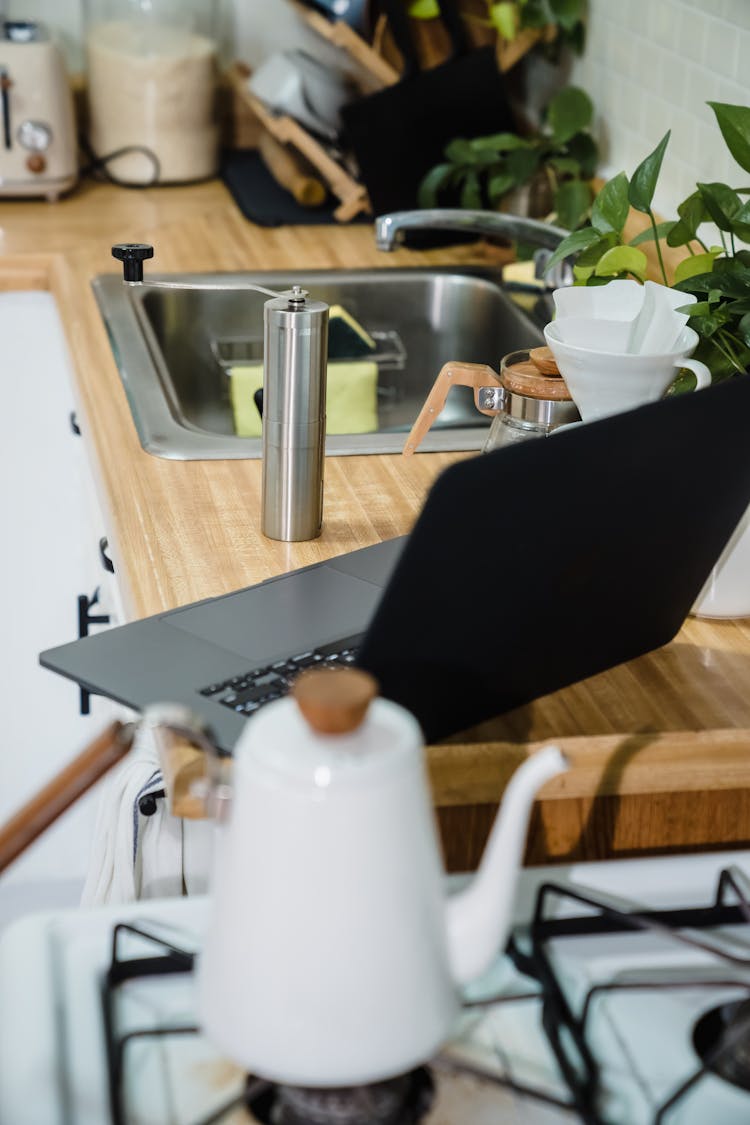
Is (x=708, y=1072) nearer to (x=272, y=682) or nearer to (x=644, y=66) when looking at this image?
(x=272, y=682)

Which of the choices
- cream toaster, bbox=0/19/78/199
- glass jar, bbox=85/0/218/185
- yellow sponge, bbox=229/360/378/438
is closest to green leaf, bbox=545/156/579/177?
yellow sponge, bbox=229/360/378/438

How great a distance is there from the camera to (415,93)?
83.0 inches

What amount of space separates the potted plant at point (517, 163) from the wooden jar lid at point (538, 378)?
98 centimetres

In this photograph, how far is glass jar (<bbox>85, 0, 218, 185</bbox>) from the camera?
235 cm

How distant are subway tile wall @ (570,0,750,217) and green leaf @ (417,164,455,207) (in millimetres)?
240

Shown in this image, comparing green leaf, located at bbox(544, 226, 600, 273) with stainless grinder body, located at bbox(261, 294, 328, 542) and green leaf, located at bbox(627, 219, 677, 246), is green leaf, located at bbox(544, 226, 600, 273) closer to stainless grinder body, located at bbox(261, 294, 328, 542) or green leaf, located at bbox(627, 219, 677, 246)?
green leaf, located at bbox(627, 219, 677, 246)

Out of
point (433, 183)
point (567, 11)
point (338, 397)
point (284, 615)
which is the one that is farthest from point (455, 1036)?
point (567, 11)

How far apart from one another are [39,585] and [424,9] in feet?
3.57

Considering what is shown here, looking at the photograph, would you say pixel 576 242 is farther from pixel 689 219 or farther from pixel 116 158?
pixel 116 158


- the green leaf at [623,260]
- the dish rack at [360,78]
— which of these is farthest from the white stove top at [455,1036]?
the dish rack at [360,78]

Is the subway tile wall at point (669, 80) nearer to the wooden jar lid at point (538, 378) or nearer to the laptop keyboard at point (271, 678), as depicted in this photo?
the wooden jar lid at point (538, 378)

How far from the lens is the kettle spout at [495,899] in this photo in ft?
2.10

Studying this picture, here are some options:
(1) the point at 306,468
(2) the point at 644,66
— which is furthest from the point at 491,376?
(2) the point at 644,66

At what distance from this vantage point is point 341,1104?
2.13 ft
